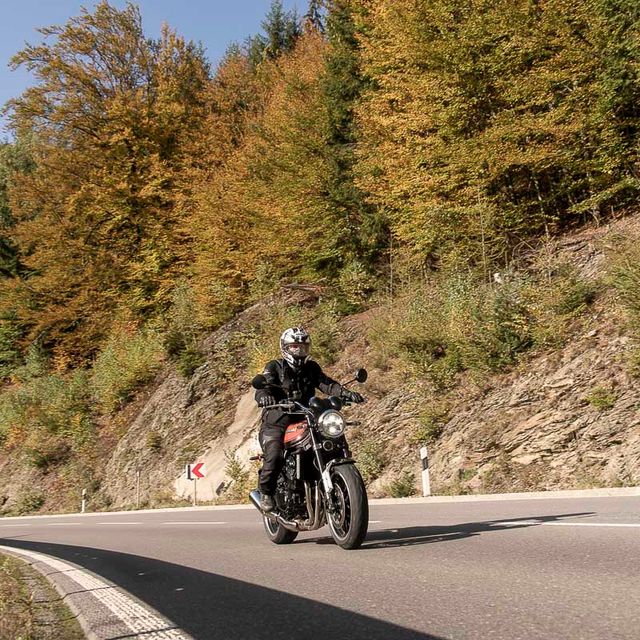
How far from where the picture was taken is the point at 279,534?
26.3 feet

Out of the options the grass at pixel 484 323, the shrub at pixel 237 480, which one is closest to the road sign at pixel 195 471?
the shrub at pixel 237 480

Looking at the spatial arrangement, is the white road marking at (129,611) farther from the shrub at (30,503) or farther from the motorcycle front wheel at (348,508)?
the shrub at (30,503)

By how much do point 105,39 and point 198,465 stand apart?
27.2 m

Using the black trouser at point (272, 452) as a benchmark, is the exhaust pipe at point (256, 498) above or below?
below

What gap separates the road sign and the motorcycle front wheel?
1683cm

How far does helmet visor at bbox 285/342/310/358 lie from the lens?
7.49 metres

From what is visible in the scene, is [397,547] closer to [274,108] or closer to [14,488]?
[274,108]

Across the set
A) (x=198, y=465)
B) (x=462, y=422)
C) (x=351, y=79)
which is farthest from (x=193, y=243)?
(x=462, y=422)

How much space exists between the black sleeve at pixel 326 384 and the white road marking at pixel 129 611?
109 inches

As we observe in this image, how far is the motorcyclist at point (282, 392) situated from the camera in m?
7.33

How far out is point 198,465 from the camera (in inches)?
904

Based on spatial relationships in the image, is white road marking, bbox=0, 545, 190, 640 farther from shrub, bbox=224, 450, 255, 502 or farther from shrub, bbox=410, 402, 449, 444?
shrub, bbox=224, 450, 255, 502

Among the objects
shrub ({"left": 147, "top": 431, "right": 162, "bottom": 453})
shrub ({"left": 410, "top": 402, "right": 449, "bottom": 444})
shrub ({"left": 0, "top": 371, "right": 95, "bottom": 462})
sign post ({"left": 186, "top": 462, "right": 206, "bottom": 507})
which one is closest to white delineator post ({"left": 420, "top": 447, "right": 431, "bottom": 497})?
shrub ({"left": 410, "top": 402, "right": 449, "bottom": 444})

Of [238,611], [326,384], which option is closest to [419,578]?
[238,611]
